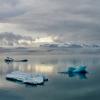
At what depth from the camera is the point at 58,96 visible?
102 feet

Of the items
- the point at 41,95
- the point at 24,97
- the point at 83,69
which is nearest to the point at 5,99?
the point at 24,97

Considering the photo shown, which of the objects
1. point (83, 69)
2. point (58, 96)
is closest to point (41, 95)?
point (58, 96)

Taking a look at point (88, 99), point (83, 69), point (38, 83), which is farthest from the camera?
point (83, 69)

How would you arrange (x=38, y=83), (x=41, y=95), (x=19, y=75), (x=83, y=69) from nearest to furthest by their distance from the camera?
(x=41, y=95) → (x=38, y=83) → (x=19, y=75) → (x=83, y=69)

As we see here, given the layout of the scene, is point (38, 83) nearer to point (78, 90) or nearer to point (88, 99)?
point (78, 90)

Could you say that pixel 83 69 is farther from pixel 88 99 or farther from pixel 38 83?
pixel 88 99

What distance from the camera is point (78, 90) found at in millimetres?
34500

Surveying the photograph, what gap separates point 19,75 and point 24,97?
40.8ft

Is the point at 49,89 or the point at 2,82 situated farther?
the point at 2,82

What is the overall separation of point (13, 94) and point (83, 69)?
23166 millimetres

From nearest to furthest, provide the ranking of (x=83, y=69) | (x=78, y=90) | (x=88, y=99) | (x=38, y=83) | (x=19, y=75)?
(x=88, y=99) → (x=78, y=90) → (x=38, y=83) → (x=19, y=75) → (x=83, y=69)

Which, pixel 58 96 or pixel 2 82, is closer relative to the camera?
pixel 58 96

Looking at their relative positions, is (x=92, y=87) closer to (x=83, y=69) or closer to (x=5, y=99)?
(x=5, y=99)

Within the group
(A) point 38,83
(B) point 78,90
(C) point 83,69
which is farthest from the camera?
(C) point 83,69
